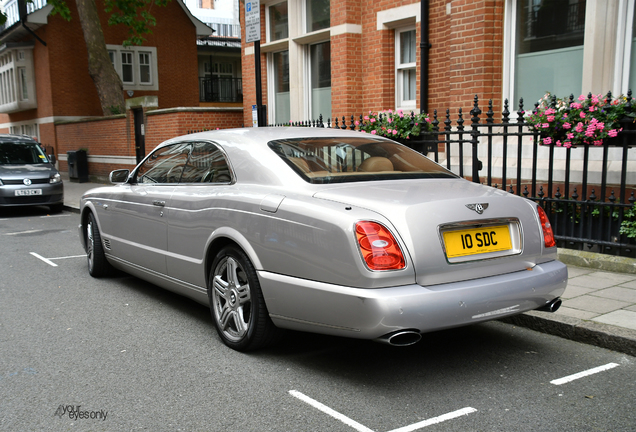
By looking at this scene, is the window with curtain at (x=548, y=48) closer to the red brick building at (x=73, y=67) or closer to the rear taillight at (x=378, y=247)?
the rear taillight at (x=378, y=247)

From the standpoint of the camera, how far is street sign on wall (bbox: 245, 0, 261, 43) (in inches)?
345

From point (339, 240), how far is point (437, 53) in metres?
8.15

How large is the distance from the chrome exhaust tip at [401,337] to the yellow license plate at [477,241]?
508 mm

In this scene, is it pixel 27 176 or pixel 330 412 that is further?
pixel 27 176

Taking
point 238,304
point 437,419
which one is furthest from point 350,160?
point 437,419

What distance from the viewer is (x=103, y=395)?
3617 mm

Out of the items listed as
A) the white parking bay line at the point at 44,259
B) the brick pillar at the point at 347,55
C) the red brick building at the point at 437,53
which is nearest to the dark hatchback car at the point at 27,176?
the red brick building at the point at 437,53

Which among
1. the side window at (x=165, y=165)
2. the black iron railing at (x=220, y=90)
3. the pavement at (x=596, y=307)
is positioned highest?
the black iron railing at (x=220, y=90)

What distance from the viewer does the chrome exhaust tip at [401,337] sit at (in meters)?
3.41

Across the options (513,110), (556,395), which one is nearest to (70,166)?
(513,110)

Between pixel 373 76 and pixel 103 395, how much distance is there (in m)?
9.71

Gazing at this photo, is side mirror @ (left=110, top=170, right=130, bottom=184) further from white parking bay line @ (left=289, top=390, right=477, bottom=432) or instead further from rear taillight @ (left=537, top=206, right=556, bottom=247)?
rear taillight @ (left=537, top=206, right=556, bottom=247)

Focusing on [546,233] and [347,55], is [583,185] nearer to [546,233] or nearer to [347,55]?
[546,233]

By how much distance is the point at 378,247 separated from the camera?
3434mm
